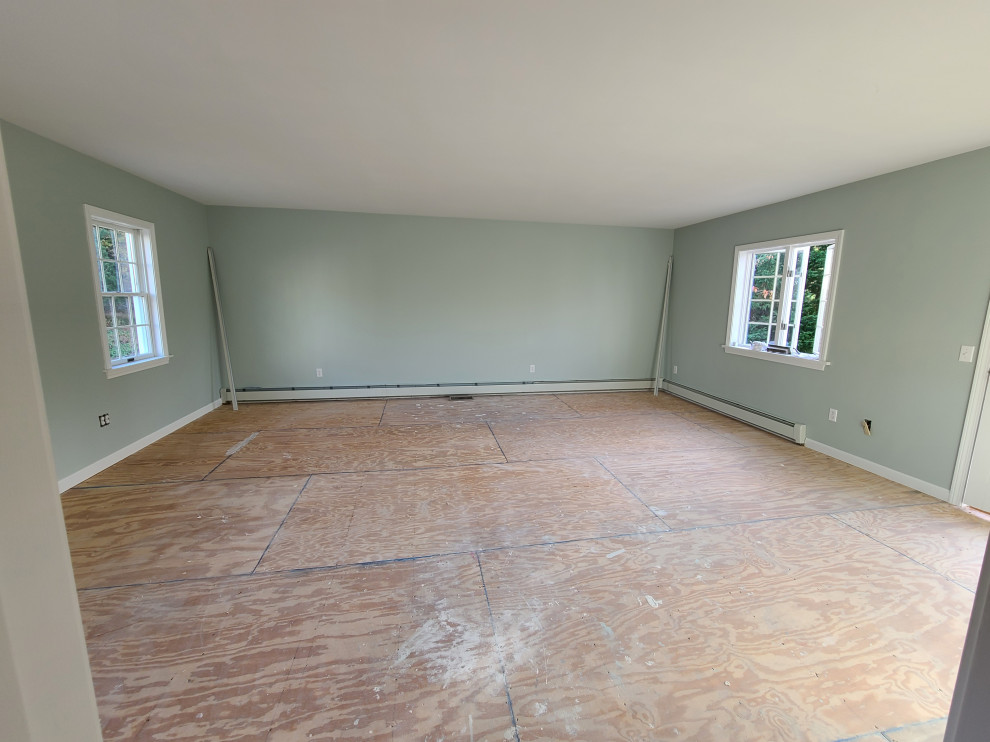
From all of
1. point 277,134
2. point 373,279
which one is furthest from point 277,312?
point 277,134

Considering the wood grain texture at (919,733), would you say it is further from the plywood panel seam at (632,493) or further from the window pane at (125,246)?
the window pane at (125,246)

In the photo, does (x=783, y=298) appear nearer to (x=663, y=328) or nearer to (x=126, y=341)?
(x=663, y=328)

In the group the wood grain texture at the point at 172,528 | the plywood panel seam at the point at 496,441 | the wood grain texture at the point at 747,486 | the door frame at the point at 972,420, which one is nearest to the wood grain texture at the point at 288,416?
the plywood panel seam at the point at 496,441

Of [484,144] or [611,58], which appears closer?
[611,58]

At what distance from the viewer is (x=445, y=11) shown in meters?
1.66

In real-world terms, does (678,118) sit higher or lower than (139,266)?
higher

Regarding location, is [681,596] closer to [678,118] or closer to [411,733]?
[411,733]

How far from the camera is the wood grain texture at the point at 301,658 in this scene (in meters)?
1.48

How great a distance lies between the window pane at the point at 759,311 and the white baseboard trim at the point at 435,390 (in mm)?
1907

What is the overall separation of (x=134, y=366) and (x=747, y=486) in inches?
205

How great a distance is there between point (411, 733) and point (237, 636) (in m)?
0.91

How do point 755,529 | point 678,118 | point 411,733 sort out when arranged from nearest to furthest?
point 411,733 < point 678,118 < point 755,529

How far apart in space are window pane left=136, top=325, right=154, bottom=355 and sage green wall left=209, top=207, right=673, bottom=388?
122 cm

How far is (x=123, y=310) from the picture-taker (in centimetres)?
379
